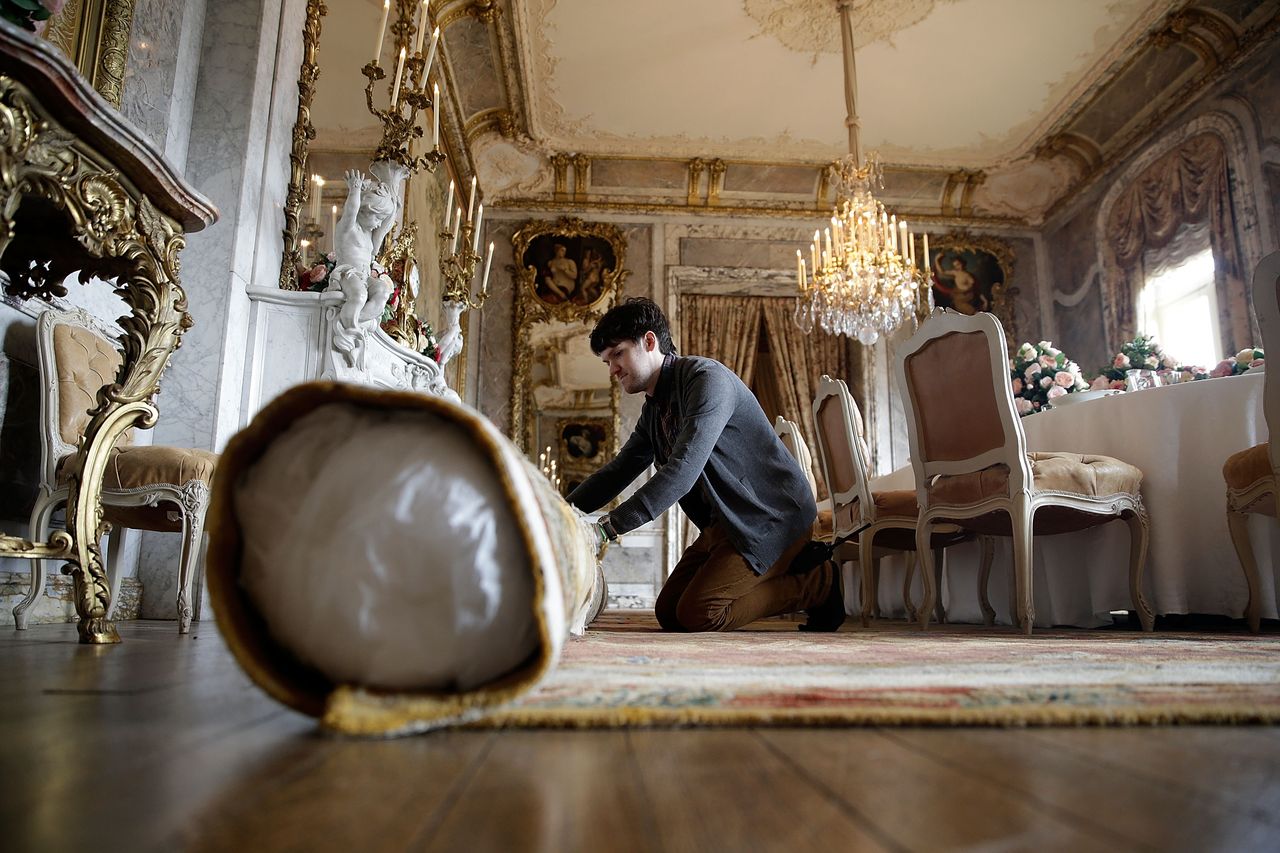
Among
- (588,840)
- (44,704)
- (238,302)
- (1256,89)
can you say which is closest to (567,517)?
(588,840)

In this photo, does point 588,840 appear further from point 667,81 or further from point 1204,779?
point 667,81

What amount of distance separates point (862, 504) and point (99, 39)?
3279 mm

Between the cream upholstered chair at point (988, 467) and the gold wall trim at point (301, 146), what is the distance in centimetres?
262

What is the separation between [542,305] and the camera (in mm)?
7320

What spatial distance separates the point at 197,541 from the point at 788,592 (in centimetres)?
178

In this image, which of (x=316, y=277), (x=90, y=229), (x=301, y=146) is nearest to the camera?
(x=90, y=229)

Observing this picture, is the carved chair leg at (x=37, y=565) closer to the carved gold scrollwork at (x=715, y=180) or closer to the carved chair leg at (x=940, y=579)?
the carved chair leg at (x=940, y=579)

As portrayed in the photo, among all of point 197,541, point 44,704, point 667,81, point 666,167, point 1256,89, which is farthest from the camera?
point 666,167

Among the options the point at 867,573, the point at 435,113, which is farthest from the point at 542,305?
the point at 867,573

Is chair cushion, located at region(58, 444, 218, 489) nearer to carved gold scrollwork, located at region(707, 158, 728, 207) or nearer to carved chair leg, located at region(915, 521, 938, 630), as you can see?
carved chair leg, located at region(915, 521, 938, 630)

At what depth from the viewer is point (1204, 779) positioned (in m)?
0.51

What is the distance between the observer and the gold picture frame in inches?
101

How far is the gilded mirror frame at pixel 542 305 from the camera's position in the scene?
717 cm

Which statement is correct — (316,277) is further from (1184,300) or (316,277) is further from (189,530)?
(1184,300)
